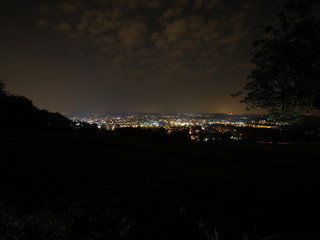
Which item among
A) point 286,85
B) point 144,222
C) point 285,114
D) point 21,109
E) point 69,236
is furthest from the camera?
point 21,109

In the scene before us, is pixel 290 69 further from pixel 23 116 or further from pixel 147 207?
pixel 23 116

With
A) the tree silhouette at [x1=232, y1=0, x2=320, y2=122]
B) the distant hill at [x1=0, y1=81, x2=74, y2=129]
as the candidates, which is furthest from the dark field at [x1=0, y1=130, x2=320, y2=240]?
the distant hill at [x1=0, y1=81, x2=74, y2=129]

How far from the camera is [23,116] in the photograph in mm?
47031

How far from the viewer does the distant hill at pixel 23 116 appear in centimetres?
4379

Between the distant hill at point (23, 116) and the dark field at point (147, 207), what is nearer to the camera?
the dark field at point (147, 207)

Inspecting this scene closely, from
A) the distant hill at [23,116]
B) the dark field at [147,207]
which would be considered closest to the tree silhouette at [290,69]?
the dark field at [147,207]

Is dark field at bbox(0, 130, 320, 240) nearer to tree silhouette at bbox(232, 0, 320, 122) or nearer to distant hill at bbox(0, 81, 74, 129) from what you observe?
tree silhouette at bbox(232, 0, 320, 122)

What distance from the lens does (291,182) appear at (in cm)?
1095

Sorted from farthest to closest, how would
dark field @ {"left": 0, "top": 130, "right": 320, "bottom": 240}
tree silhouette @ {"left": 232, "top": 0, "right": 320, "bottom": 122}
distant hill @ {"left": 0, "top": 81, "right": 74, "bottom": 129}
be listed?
distant hill @ {"left": 0, "top": 81, "right": 74, "bottom": 129} < tree silhouette @ {"left": 232, "top": 0, "right": 320, "bottom": 122} < dark field @ {"left": 0, "top": 130, "right": 320, "bottom": 240}

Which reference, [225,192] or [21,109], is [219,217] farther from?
[21,109]

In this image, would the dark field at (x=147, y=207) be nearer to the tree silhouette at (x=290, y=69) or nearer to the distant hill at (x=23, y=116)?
the tree silhouette at (x=290, y=69)

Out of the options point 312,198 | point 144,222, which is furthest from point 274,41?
point 144,222

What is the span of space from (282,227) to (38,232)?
250 inches

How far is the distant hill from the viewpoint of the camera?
144ft
